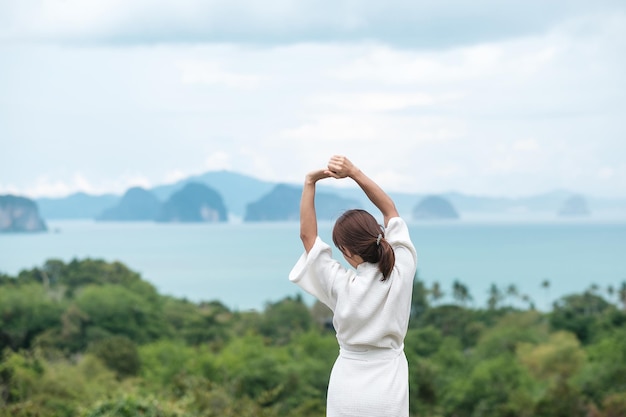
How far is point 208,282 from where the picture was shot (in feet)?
397

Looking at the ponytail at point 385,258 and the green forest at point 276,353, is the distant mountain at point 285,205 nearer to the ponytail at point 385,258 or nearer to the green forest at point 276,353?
the green forest at point 276,353

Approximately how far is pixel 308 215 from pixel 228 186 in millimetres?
175690

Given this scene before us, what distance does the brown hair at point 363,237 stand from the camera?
2.42 m

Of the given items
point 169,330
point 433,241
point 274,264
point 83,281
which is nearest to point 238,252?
point 274,264

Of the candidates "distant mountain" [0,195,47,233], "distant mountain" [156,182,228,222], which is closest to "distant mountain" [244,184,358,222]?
"distant mountain" [156,182,228,222]

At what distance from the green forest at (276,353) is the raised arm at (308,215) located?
32.9 ft

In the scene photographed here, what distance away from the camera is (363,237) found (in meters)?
2.42

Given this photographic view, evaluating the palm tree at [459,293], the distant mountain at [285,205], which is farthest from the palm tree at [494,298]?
the distant mountain at [285,205]

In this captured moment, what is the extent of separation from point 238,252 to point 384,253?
16889 cm

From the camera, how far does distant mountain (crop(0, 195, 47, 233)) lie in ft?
416

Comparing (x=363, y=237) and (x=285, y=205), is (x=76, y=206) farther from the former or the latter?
(x=363, y=237)

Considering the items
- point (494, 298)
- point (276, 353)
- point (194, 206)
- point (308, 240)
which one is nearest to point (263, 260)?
point (194, 206)

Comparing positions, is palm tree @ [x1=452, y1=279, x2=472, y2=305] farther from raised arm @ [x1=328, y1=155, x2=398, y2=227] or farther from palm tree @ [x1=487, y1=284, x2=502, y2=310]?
raised arm @ [x1=328, y1=155, x2=398, y2=227]

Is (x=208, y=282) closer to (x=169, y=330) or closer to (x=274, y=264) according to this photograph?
(x=274, y=264)
